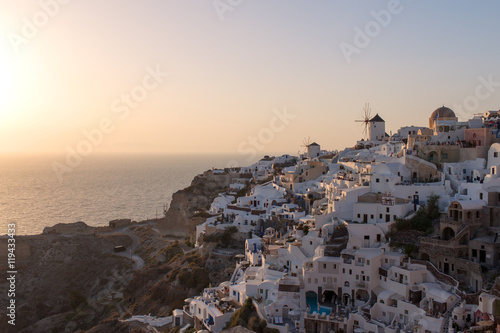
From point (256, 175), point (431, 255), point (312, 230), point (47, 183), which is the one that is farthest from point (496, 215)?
point (47, 183)

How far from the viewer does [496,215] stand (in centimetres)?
2527

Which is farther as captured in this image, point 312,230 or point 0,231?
point 0,231

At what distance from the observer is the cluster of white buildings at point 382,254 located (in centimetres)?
2236

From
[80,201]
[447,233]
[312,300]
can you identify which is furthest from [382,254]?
[80,201]

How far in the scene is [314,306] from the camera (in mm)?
24891

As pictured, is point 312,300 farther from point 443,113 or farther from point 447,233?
point 443,113

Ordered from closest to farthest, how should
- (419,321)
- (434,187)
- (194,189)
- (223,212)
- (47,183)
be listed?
(419,321), (434,187), (223,212), (194,189), (47,183)

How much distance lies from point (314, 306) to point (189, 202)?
3142 cm

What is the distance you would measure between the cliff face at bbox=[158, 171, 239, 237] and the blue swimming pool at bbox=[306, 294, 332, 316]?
27.6 metres

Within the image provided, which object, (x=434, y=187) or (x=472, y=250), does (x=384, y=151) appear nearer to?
(x=434, y=187)

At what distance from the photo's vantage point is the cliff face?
5306 cm

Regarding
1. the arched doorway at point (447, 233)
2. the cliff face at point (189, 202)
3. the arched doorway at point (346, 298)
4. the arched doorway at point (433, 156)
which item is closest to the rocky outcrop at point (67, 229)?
the cliff face at point (189, 202)

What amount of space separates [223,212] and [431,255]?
74.2 ft

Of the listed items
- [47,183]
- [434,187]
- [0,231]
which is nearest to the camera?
[434,187]
